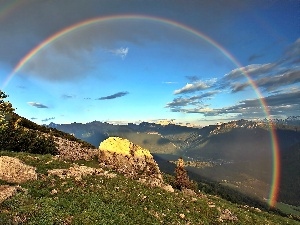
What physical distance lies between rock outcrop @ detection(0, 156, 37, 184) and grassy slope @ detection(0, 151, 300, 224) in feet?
4.31

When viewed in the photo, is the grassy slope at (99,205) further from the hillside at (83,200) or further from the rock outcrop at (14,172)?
the rock outcrop at (14,172)

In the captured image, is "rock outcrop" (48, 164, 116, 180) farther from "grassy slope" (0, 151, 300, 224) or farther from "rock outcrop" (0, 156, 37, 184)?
"rock outcrop" (0, 156, 37, 184)

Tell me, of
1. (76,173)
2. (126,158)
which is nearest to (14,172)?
(76,173)

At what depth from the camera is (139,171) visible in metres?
71.8

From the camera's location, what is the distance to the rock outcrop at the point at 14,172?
3522 centimetres

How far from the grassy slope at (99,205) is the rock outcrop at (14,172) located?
51.7 inches

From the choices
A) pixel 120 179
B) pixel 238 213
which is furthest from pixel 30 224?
pixel 238 213

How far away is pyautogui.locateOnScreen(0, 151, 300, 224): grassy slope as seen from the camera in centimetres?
2806

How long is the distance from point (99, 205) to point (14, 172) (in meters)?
11.5

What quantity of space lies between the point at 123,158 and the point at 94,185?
3477cm

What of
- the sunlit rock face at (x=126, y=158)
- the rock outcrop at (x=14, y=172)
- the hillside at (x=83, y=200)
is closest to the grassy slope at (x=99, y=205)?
the hillside at (x=83, y=200)

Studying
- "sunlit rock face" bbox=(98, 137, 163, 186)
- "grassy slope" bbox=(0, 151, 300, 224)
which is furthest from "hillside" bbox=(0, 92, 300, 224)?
"sunlit rock face" bbox=(98, 137, 163, 186)

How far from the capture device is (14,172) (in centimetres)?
3612

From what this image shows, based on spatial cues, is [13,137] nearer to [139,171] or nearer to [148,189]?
[139,171]
